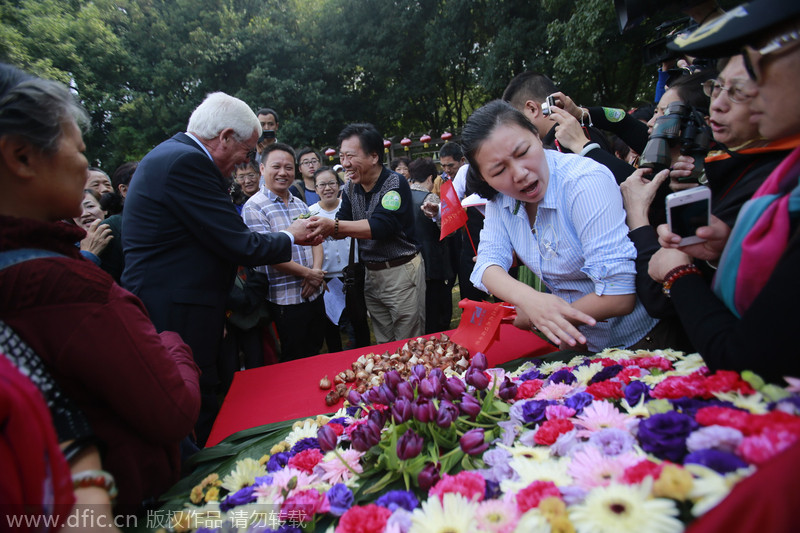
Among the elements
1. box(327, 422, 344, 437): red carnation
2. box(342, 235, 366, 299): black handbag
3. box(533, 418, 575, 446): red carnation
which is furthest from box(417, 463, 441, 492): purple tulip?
box(342, 235, 366, 299): black handbag

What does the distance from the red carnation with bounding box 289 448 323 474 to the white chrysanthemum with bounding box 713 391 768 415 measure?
94 cm

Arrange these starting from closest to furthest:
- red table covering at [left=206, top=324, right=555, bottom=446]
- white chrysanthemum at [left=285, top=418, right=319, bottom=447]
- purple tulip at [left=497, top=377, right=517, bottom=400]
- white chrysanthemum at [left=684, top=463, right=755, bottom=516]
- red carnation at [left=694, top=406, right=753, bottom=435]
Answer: white chrysanthemum at [left=684, top=463, right=755, bottom=516], red carnation at [left=694, top=406, right=753, bottom=435], purple tulip at [left=497, top=377, right=517, bottom=400], white chrysanthemum at [left=285, top=418, right=319, bottom=447], red table covering at [left=206, top=324, right=555, bottom=446]

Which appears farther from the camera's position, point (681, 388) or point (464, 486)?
point (681, 388)

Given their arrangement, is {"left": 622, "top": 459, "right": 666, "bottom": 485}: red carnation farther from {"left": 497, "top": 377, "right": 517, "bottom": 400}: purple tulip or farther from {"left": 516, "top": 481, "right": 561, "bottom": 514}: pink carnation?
{"left": 497, "top": 377, "right": 517, "bottom": 400}: purple tulip

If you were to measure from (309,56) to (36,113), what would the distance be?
20.0 m

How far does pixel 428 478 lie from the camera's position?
0.91 meters

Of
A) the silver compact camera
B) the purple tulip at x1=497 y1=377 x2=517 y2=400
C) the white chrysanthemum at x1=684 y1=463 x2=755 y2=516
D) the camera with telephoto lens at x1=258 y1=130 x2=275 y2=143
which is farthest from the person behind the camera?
the camera with telephoto lens at x1=258 y1=130 x2=275 y2=143

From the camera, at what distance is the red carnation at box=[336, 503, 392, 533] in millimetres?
801

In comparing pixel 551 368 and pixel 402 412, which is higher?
pixel 402 412

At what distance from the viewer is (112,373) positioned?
0.96 metres

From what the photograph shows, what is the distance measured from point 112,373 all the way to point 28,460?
0.27m

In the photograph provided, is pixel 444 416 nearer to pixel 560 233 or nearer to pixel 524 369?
pixel 524 369

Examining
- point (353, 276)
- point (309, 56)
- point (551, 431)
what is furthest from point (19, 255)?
point (309, 56)

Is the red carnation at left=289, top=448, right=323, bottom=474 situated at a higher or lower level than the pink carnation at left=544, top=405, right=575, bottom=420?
lower
